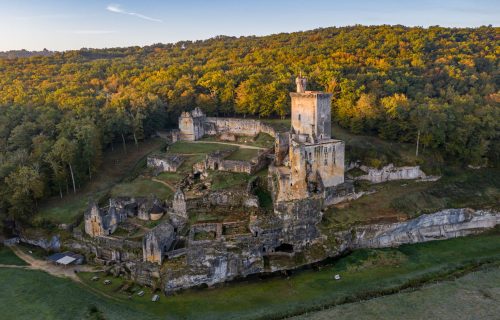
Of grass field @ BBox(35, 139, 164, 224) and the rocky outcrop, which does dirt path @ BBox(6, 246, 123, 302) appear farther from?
the rocky outcrop

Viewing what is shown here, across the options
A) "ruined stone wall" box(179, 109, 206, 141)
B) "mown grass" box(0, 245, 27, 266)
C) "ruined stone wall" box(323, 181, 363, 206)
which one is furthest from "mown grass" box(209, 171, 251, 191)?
"mown grass" box(0, 245, 27, 266)

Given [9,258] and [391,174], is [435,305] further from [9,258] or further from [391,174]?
[9,258]

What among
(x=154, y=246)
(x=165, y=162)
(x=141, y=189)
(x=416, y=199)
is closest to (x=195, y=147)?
(x=165, y=162)

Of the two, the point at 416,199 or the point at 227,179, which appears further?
the point at 227,179

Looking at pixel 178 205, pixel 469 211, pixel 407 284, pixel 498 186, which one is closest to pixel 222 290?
pixel 178 205

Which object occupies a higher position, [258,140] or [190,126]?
[190,126]

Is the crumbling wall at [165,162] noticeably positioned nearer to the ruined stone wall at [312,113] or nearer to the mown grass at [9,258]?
the ruined stone wall at [312,113]
